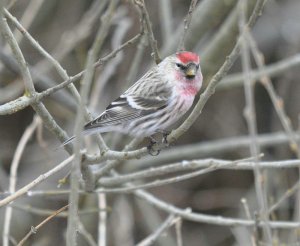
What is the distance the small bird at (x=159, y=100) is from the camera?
4047 millimetres

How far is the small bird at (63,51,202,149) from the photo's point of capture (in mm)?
4047

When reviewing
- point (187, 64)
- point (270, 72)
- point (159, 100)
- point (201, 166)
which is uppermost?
point (270, 72)

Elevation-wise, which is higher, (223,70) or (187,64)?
(187,64)

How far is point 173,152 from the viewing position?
569 cm

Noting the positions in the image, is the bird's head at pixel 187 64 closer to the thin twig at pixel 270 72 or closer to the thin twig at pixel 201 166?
the thin twig at pixel 201 166

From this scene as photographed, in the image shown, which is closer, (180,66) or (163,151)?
(180,66)

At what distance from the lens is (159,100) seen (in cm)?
419

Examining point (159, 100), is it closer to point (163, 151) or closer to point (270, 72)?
Answer: point (270, 72)

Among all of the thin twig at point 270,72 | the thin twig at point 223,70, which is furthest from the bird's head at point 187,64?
Result: the thin twig at point 270,72

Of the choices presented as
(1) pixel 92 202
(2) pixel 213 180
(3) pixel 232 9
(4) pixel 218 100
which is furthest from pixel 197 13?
(2) pixel 213 180

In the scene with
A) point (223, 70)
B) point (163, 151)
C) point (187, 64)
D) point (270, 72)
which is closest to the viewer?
point (223, 70)

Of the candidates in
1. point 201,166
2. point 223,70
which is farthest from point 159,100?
point 223,70

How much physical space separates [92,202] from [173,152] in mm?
864

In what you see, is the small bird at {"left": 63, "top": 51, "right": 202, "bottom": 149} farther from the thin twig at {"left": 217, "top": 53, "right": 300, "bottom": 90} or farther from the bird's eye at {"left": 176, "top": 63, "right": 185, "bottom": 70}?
the thin twig at {"left": 217, "top": 53, "right": 300, "bottom": 90}
